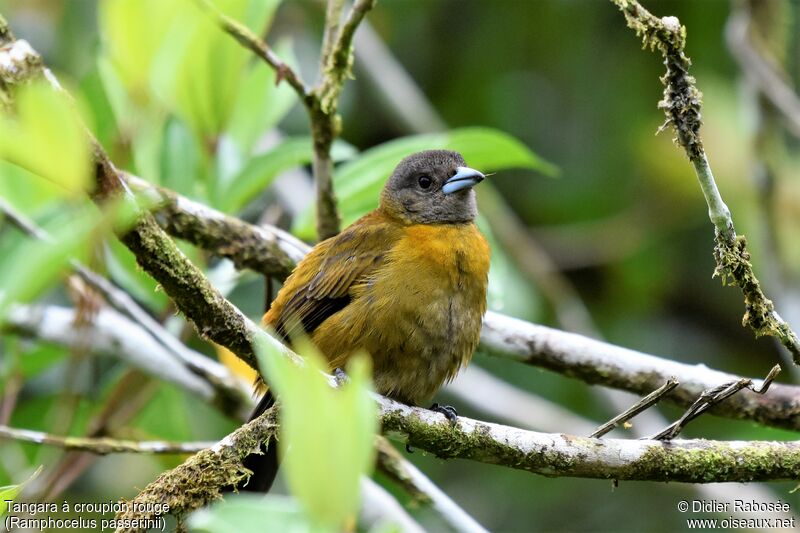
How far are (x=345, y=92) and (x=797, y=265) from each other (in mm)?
2807

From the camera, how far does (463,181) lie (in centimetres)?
394

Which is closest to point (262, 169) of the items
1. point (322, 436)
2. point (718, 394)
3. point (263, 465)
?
point (263, 465)

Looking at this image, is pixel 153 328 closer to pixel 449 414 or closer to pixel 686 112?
pixel 449 414

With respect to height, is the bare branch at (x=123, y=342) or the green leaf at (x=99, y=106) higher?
the green leaf at (x=99, y=106)

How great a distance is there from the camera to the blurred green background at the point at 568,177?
474cm

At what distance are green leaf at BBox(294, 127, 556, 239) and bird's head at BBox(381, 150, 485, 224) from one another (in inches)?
3.5

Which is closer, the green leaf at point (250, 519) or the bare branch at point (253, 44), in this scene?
the green leaf at point (250, 519)

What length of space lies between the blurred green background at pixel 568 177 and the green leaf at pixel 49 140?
110 inches

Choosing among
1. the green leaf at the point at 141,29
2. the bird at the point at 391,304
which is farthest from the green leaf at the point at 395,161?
the green leaf at the point at 141,29

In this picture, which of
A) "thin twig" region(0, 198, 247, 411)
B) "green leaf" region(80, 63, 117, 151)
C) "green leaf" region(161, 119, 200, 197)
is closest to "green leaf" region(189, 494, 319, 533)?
"thin twig" region(0, 198, 247, 411)

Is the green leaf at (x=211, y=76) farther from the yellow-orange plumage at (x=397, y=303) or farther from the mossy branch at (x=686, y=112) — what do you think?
the mossy branch at (x=686, y=112)

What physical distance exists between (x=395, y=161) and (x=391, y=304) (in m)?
0.79

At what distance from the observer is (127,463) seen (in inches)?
206

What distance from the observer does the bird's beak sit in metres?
3.93
